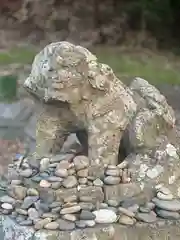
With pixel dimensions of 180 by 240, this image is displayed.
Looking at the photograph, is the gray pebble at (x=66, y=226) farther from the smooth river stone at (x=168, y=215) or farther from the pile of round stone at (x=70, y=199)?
the smooth river stone at (x=168, y=215)

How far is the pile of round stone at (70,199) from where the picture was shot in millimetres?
1205

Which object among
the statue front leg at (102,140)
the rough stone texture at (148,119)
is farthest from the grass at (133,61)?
the statue front leg at (102,140)

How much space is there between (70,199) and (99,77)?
286 millimetres

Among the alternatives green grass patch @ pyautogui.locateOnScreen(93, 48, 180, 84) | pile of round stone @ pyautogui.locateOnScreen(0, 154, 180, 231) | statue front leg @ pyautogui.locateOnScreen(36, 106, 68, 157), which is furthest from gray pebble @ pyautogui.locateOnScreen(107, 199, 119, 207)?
green grass patch @ pyautogui.locateOnScreen(93, 48, 180, 84)

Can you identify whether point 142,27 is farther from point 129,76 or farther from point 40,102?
point 40,102

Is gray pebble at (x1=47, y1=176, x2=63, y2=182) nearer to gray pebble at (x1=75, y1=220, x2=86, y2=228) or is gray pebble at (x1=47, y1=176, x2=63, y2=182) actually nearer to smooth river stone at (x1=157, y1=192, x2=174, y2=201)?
gray pebble at (x1=75, y1=220, x2=86, y2=228)

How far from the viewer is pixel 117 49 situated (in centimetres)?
475

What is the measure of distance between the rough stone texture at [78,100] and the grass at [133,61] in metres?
2.43

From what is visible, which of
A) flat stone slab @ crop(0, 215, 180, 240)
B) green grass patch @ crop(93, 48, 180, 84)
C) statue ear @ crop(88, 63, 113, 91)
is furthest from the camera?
green grass patch @ crop(93, 48, 180, 84)

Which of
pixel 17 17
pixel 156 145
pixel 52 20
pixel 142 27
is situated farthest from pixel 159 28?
pixel 156 145

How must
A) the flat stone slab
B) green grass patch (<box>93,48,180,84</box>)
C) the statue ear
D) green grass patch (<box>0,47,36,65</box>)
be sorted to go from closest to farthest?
the flat stone slab
the statue ear
green grass patch (<box>93,48,180,84</box>)
green grass patch (<box>0,47,36,65</box>)

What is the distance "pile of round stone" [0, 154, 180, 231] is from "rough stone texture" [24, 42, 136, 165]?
65 millimetres

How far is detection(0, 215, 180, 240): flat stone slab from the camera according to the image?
3.86ft

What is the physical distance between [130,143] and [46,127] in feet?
0.69
